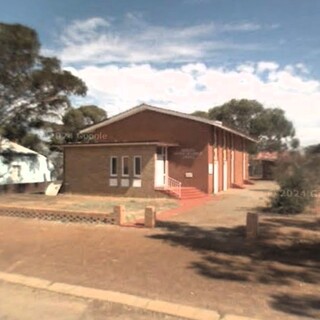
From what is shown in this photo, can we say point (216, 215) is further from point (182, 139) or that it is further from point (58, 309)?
point (182, 139)

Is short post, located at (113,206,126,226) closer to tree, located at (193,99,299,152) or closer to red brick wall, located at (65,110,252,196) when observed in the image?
red brick wall, located at (65,110,252,196)

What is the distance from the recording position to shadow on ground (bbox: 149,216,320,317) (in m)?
8.45

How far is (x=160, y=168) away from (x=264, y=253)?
60.2 feet

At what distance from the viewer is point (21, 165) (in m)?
40.3

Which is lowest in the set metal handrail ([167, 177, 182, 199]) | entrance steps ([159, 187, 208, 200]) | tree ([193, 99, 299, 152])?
entrance steps ([159, 187, 208, 200])

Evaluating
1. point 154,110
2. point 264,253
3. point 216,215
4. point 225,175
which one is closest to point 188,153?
point 154,110

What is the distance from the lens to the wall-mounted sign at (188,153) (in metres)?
29.3

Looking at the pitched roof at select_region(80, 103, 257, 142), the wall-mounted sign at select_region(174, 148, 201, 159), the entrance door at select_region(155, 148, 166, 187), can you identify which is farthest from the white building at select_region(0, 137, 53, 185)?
the wall-mounted sign at select_region(174, 148, 201, 159)

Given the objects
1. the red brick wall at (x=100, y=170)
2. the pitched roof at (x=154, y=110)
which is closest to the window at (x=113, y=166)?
the red brick wall at (x=100, y=170)

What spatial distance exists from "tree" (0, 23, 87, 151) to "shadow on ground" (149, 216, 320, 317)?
65.9 feet

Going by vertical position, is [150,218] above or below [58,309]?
above

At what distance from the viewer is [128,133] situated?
32.1m

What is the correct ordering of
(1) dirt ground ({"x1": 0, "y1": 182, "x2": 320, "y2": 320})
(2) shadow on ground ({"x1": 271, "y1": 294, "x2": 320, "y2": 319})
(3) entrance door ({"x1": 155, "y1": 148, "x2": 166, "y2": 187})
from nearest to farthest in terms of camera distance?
1. (2) shadow on ground ({"x1": 271, "y1": 294, "x2": 320, "y2": 319})
2. (1) dirt ground ({"x1": 0, "y1": 182, "x2": 320, "y2": 320})
3. (3) entrance door ({"x1": 155, "y1": 148, "x2": 166, "y2": 187})

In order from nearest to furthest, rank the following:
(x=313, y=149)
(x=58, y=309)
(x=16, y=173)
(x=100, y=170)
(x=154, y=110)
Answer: (x=58, y=309) < (x=313, y=149) < (x=100, y=170) < (x=154, y=110) < (x=16, y=173)
